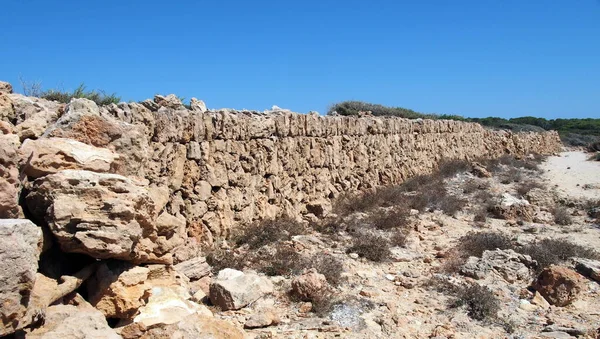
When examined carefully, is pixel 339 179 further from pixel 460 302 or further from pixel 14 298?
pixel 14 298

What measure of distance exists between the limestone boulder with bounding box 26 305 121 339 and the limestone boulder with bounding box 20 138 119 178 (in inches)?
37.7

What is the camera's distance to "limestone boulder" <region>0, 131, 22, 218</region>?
2.79 metres

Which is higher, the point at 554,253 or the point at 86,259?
the point at 86,259

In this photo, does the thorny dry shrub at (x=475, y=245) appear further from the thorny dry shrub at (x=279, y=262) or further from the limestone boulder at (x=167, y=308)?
the limestone boulder at (x=167, y=308)

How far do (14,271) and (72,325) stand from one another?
579 mm

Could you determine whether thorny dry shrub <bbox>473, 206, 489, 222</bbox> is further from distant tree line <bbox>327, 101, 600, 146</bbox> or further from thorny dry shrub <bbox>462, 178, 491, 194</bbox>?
distant tree line <bbox>327, 101, 600, 146</bbox>

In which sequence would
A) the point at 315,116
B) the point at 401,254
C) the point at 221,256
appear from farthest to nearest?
the point at 315,116, the point at 401,254, the point at 221,256

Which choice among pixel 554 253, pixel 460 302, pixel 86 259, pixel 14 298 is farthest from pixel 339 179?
pixel 14 298

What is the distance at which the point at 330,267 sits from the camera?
5.98 metres

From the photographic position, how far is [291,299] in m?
5.14

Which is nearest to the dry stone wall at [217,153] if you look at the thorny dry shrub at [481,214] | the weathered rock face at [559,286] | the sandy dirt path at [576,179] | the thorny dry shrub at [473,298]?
the thorny dry shrub at [481,214]

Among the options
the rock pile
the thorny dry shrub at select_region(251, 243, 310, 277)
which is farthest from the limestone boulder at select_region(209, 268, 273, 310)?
the thorny dry shrub at select_region(251, 243, 310, 277)

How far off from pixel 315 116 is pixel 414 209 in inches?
116

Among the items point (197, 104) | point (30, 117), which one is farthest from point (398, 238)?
point (30, 117)
